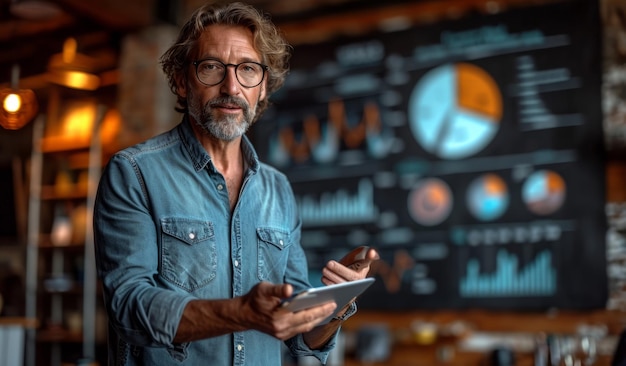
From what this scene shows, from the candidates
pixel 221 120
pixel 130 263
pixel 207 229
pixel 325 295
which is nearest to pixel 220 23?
pixel 221 120

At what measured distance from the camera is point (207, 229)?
68.0 inches

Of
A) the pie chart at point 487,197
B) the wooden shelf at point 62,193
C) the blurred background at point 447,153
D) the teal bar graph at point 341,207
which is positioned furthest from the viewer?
the wooden shelf at point 62,193

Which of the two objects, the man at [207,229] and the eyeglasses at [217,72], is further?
the eyeglasses at [217,72]

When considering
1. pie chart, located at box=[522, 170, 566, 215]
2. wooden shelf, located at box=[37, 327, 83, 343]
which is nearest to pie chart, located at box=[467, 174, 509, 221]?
pie chart, located at box=[522, 170, 566, 215]

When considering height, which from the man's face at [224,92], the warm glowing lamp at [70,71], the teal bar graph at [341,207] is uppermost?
the warm glowing lamp at [70,71]

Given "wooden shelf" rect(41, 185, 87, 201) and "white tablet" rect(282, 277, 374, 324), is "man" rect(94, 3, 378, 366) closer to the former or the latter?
"white tablet" rect(282, 277, 374, 324)

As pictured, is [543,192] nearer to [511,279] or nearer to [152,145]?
[511,279]

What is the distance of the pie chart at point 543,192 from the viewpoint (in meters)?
4.09

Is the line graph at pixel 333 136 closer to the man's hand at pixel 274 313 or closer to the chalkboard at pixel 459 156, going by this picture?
the chalkboard at pixel 459 156

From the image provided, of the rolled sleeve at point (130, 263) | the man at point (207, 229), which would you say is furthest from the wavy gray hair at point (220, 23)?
the rolled sleeve at point (130, 263)

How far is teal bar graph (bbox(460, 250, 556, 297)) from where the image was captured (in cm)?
407

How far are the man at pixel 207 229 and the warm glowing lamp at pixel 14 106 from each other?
2.12 meters

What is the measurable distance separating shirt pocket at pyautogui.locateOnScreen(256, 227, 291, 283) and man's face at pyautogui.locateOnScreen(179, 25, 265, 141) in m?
0.25

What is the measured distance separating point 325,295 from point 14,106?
293cm
